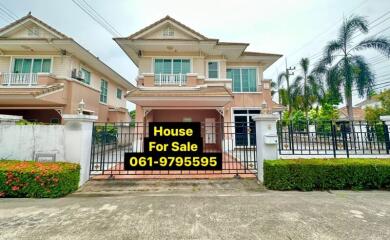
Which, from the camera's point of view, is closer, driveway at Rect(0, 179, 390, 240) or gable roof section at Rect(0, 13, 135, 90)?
driveway at Rect(0, 179, 390, 240)

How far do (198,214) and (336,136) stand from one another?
237 inches

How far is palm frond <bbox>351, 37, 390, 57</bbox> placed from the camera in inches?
455

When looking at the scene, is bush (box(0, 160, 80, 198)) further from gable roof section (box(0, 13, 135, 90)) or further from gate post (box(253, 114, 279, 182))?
gable roof section (box(0, 13, 135, 90))

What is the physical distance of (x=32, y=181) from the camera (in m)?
4.22

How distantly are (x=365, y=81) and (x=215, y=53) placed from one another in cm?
1094

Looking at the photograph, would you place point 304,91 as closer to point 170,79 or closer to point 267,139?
point 170,79

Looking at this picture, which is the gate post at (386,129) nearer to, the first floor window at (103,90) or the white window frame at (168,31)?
the white window frame at (168,31)

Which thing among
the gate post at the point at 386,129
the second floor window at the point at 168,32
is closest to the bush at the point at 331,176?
the gate post at the point at 386,129

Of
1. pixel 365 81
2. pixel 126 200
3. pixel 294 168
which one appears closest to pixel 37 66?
pixel 126 200

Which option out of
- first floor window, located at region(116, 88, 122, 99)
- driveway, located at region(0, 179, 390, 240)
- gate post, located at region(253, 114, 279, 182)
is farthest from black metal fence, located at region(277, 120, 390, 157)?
first floor window, located at region(116, 88, 122, 99)

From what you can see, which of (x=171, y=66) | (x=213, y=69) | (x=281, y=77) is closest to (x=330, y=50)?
(x=213, y=69)

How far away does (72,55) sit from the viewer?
38.7ft

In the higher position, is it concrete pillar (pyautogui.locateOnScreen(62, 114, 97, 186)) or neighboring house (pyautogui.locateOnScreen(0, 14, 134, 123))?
neighboring house (pyautogui.locateOnScreen(0, 14, 134, 123))

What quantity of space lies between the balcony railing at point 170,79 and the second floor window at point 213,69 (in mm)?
2401
